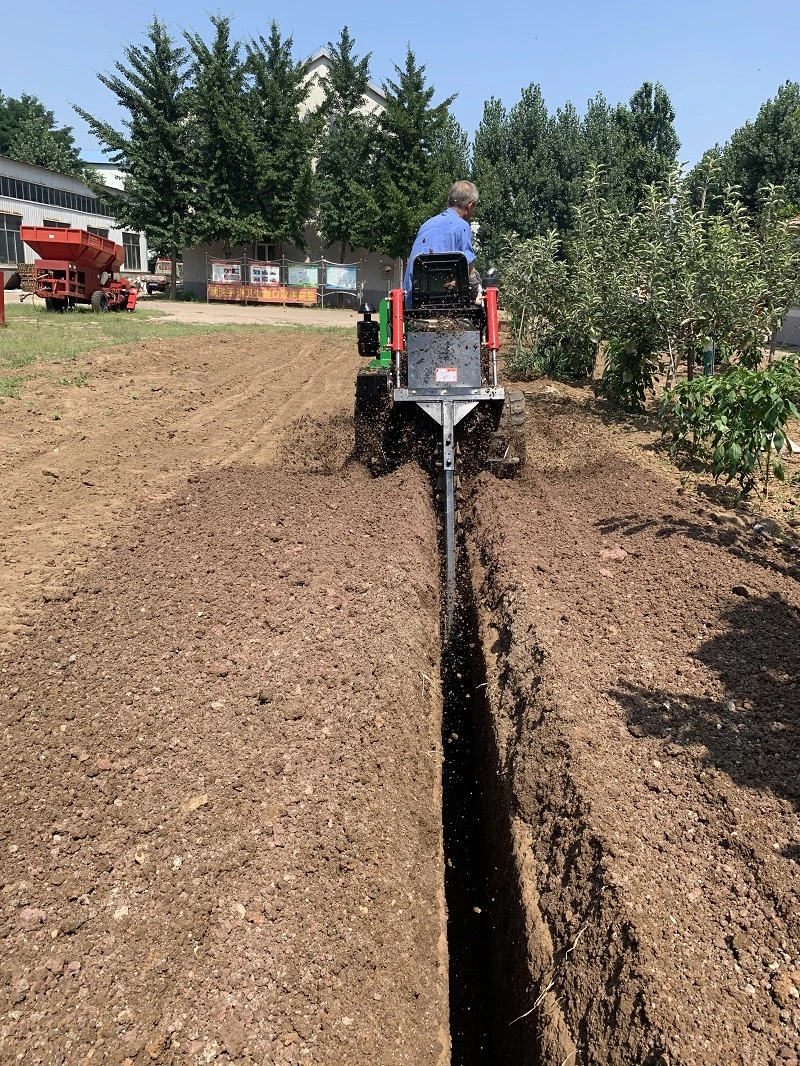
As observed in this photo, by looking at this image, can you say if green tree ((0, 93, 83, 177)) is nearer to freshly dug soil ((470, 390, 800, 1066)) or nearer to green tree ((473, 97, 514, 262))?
green tree ((473, 97, 514, 262))

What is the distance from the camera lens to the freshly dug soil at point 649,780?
8.07 ft

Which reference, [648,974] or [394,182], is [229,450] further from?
[394,182]

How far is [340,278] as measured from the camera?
1266 inches

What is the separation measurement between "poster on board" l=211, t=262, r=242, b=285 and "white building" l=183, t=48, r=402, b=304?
2109 mm

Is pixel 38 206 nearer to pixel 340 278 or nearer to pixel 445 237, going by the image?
pixel 340 278

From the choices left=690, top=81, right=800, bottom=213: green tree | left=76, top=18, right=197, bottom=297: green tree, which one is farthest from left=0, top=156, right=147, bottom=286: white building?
left=690, top=81, right=800, bottom=213: green tree

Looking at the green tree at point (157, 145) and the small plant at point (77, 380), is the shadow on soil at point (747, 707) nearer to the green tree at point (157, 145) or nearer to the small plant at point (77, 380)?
the small plant at point (77, 380)

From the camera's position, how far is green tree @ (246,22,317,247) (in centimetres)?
3089

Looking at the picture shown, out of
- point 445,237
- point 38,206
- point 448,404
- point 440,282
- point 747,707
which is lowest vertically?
point 747,707

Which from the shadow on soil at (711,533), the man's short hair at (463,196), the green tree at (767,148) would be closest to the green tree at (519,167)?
the green tree at (767,148)

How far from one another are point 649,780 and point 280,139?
1314 inches

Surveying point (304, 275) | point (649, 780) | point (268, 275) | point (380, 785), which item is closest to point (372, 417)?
point (380, 785)

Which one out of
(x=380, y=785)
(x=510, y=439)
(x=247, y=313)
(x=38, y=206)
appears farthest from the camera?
(x=38, y=206)

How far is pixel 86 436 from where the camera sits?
8578mm
